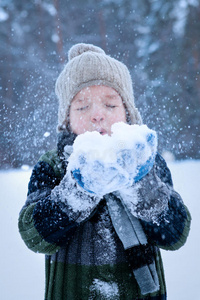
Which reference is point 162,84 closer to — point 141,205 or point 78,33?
point 78,33

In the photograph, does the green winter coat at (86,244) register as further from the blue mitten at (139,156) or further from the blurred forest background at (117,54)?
the blurred forest background at (117,54)

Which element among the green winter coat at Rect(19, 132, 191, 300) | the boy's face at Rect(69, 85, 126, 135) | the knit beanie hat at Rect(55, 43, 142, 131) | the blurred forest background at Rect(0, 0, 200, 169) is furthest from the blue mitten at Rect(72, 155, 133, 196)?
the blurred forest background at Rect(0, 0, 200, 169)

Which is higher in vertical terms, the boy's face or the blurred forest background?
the blurred forest background

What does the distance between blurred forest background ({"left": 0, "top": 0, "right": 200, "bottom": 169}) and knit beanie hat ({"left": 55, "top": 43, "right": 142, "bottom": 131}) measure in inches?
159

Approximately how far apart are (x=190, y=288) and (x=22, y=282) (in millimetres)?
905

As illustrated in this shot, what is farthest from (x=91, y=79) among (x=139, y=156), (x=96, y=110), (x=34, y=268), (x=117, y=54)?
(x=117, y=54)

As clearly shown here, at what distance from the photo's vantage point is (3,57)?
17.0ft

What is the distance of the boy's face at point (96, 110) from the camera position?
729 millimetres

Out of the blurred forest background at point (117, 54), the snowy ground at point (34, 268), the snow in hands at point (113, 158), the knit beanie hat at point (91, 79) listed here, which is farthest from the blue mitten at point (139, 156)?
the blurred forest background at point (117, 54)

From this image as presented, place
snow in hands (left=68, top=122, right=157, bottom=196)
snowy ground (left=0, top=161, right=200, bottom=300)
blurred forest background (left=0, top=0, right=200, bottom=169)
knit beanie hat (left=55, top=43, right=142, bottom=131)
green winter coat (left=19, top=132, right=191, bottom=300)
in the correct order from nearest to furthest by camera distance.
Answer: snow in hands (left=68, top=122, right=157, bottom=196), green winter coat (left=19, top=132, right=191, bottom=300), knit beanie hat (left=55, top=43, right=142, bottom=131), snowy ground (left=0, top=161, right=200, bottom=300), blurred forest background (left=0, top=0, right=200, bottom=169)

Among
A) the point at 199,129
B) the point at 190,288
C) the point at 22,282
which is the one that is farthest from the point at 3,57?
the point at 190,288

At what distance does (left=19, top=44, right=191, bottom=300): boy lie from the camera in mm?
557

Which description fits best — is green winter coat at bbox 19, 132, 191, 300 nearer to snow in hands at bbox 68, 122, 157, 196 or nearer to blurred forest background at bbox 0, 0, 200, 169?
snow in hands at bbox 68, 122, 157, 196

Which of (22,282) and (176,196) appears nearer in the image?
(176,196)
